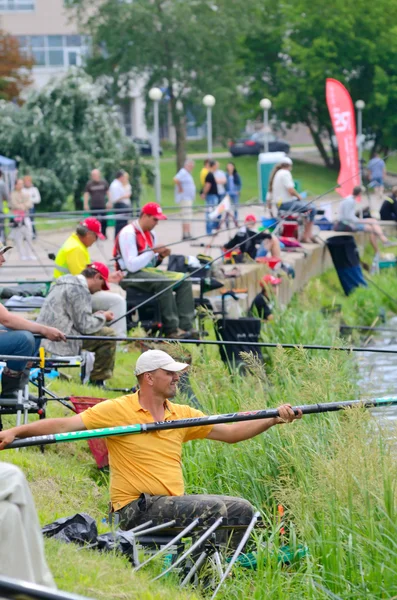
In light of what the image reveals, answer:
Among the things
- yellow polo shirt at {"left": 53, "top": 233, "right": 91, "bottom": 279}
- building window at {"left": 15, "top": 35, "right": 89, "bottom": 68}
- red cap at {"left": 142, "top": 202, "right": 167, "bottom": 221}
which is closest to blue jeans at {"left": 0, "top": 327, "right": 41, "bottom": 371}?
yellow polo shirt at {"left": 53, "top": 233, "right": 91, "bottom": 279}

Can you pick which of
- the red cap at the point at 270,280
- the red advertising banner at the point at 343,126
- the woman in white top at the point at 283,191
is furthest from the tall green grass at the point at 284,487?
the red advertising banner at the point at 343,126

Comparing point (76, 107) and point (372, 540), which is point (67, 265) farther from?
point (76, 107)

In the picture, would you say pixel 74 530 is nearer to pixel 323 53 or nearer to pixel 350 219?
pixel 350 219

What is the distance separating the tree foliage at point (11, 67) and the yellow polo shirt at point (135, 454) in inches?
1594

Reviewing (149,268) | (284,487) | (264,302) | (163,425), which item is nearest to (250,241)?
(264,302)

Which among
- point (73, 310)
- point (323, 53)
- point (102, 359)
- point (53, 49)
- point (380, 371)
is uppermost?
point (53, 49)

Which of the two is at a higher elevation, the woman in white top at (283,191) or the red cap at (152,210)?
the red cap at (152,210)

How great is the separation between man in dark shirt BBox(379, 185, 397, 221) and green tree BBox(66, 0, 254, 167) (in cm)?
2366

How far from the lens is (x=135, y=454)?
605cm

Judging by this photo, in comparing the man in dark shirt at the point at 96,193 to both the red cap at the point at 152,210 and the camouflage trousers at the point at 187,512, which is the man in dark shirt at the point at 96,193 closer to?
the red cap at the point at 152,210

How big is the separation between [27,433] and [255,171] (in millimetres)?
41201

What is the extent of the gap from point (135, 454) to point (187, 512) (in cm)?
37

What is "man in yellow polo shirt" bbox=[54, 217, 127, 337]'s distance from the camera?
34.2 ft

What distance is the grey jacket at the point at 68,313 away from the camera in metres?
9.20
